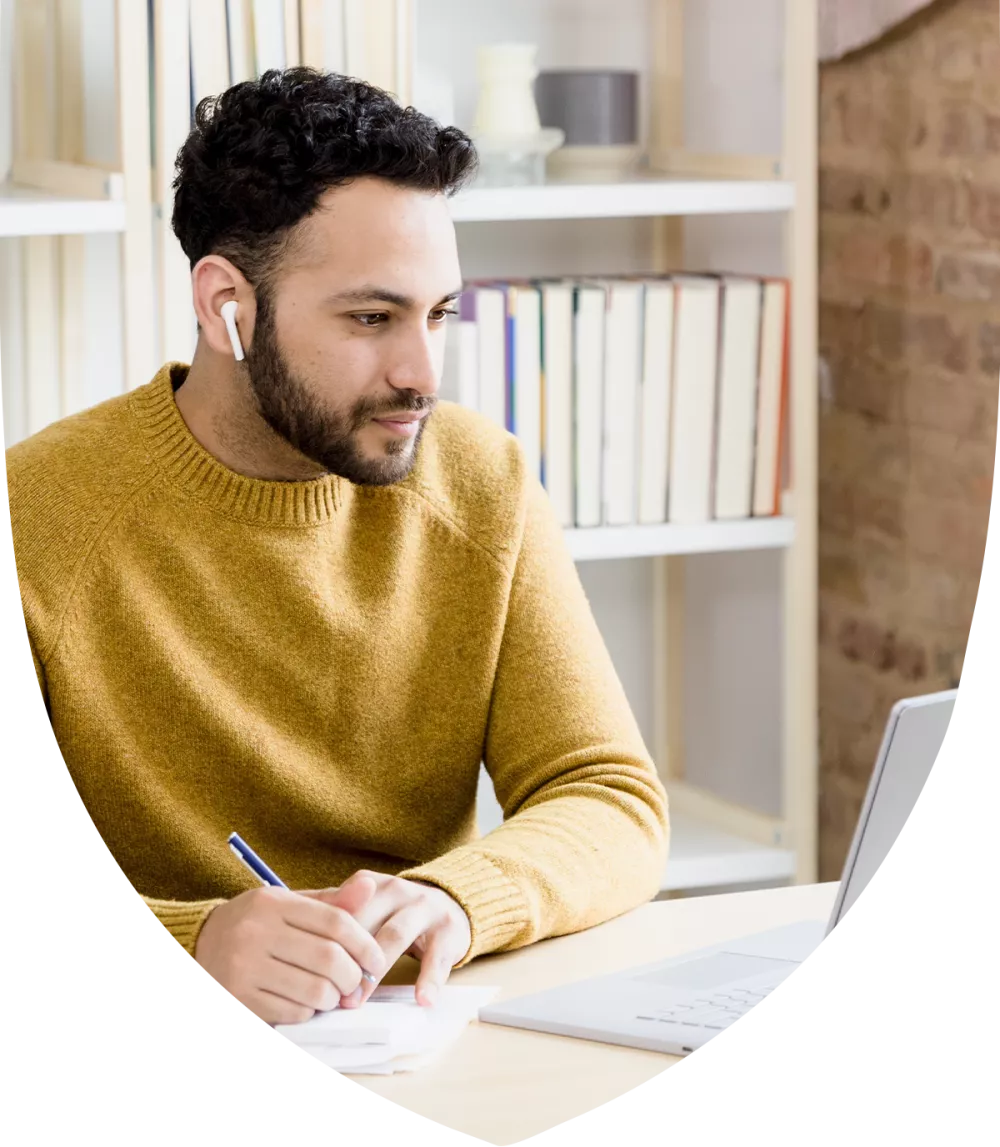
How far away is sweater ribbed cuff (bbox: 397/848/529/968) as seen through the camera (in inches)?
39.3

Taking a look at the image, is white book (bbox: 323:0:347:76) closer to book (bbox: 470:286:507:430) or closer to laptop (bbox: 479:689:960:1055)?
book (bbox: 470:286:507:430)

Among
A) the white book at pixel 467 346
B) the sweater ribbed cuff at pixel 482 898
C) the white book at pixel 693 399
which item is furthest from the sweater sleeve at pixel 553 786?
the white book at pixel 693 399

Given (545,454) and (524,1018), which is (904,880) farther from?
(545,454)

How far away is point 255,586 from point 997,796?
1.03 metres

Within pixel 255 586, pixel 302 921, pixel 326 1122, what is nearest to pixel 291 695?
pixel 255 586

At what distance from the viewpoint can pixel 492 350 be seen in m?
2.03

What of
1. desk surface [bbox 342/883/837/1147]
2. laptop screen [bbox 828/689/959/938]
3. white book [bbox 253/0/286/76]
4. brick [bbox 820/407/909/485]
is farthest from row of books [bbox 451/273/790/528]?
laptop screen [bbox 828/689/959/938]

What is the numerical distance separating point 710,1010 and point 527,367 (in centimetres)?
127

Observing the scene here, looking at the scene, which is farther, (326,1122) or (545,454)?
(545,454)

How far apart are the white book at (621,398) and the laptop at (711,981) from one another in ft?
3.59

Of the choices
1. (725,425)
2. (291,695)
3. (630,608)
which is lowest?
(630,608)

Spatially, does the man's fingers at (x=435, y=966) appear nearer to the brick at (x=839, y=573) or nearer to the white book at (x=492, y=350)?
the white book at (x=492, y=350)

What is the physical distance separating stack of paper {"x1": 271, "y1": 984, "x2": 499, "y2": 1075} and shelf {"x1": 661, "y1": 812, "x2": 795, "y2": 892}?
123 centimetres

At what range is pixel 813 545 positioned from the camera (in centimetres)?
215
